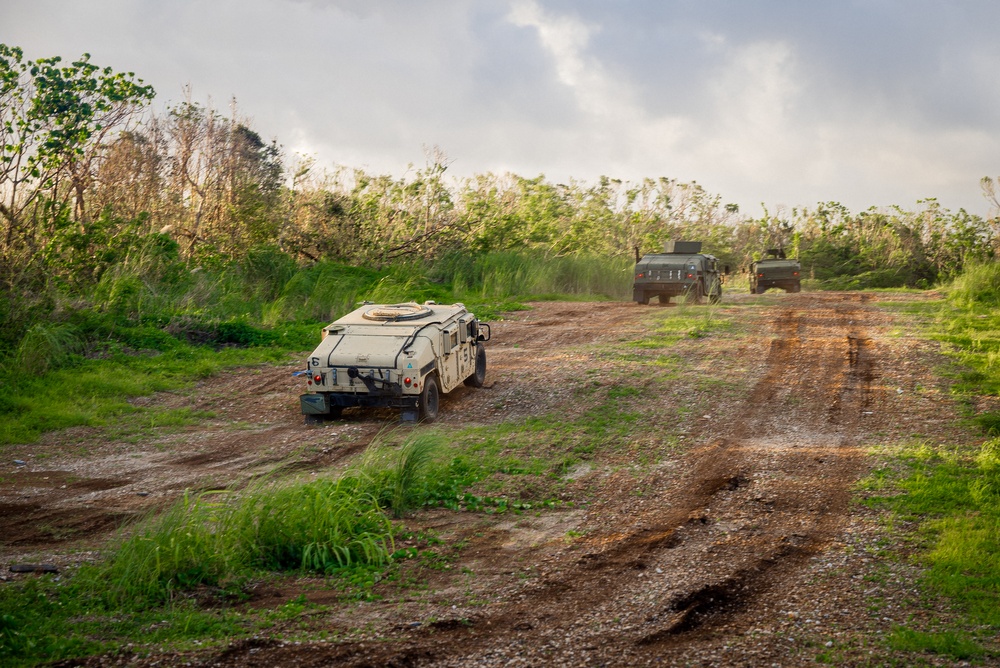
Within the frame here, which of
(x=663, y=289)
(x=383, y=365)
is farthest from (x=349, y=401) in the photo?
(x=663, y=289)

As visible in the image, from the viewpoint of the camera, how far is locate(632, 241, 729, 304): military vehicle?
77.5 feet

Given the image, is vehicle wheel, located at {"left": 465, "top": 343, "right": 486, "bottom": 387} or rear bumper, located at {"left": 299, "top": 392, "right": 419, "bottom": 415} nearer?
rear bumper, located at {"left": 299, "top": 392, "right": 419, "bottom": 415}

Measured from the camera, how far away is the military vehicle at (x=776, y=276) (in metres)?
29.8

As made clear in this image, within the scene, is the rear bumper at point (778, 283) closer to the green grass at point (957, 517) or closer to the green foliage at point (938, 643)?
the green grass at point (957, 517)

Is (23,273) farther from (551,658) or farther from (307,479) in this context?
(551,658)

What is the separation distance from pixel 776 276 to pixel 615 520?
75.7ft

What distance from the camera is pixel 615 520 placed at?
852 centimetres

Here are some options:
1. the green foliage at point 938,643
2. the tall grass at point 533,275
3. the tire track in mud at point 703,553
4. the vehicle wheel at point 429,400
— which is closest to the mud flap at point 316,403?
the vehicle wheel at point 429,400

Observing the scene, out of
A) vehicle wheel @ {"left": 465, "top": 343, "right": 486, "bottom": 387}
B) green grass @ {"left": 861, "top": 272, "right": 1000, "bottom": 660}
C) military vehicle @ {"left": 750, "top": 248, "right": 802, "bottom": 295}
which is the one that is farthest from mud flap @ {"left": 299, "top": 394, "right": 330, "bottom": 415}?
military vehicle @ {"left": 750, "top": 248, "right": 802, "bottom": 295}

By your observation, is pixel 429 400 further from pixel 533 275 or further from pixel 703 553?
pixel 533 275

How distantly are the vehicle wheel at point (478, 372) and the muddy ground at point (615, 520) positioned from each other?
→ 1.13 feet

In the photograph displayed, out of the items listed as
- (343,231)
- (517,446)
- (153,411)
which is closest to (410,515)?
(517,446)

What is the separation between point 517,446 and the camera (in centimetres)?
1094

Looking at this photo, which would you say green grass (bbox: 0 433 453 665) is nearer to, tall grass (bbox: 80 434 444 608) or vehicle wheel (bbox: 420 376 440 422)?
tall grass (bbox: 80 434 444 608)
